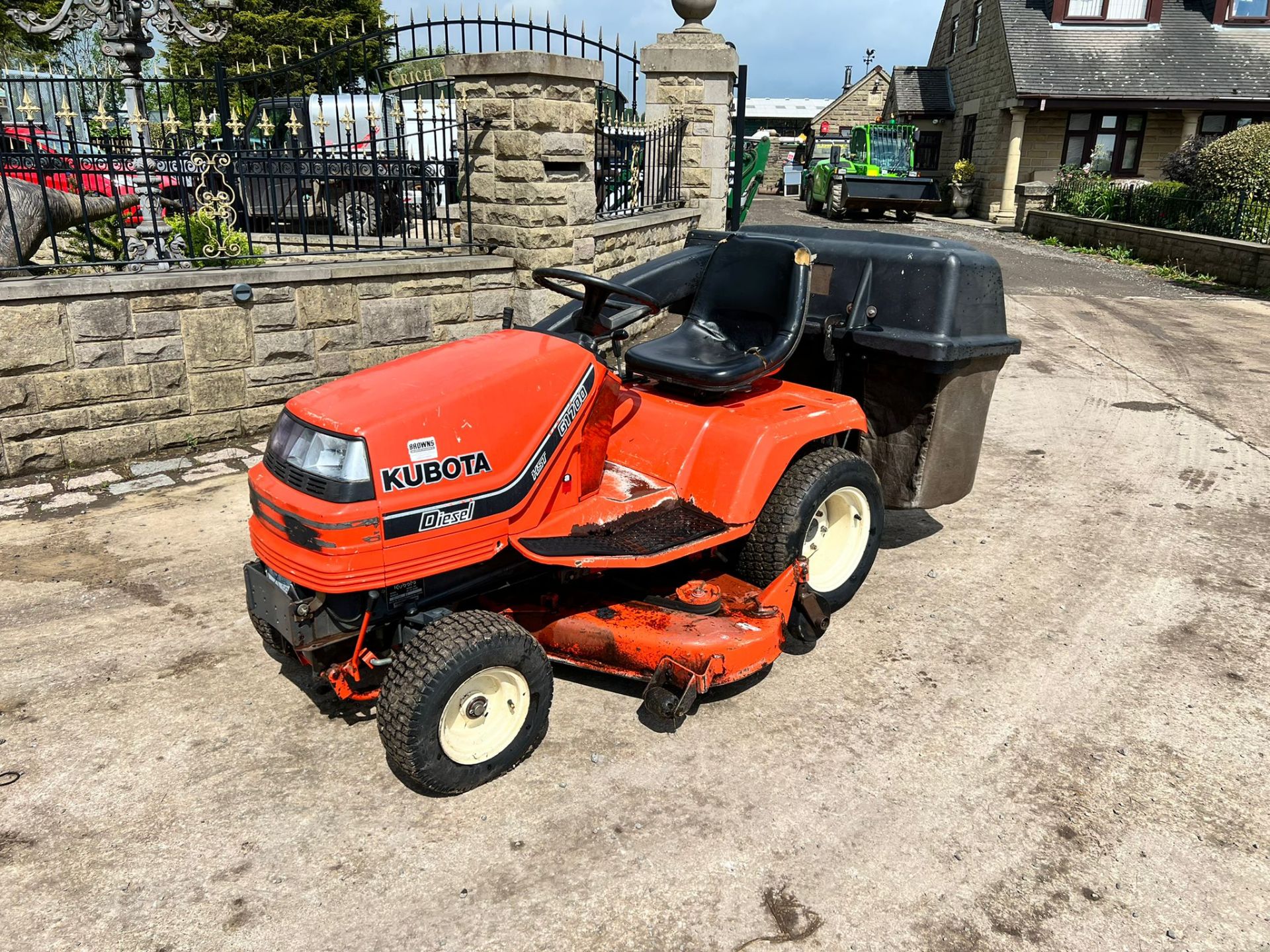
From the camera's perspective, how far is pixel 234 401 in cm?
628

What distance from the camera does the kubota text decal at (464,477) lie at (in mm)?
2885

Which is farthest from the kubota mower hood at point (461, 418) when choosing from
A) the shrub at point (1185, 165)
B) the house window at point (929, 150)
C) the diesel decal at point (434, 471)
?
the house window at point (929, 150)

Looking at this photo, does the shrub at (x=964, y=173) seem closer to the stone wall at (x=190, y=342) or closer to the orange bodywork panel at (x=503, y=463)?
the stone wall at (x=190, y=342)

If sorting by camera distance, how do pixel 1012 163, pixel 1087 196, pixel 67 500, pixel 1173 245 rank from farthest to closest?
1. pixel 1012 163
2. pixel 1087 196
3. pixel 1173 245
4. pixel 67 500

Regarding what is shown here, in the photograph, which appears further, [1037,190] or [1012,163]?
[1012,163]

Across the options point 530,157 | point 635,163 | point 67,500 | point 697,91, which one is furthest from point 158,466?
point 697,91

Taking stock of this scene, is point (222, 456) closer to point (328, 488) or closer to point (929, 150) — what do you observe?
point (328, 488)

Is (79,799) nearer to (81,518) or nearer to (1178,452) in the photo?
(81,518)

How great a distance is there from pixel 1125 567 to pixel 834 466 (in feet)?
6.39

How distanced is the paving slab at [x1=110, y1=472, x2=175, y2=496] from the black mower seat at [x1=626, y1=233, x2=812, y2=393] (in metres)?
3.19

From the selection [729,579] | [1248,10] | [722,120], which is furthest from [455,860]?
[1248,10]

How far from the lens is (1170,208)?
16.5m

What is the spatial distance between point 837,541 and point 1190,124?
25681 millimetres

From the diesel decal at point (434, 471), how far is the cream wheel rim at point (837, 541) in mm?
1754
